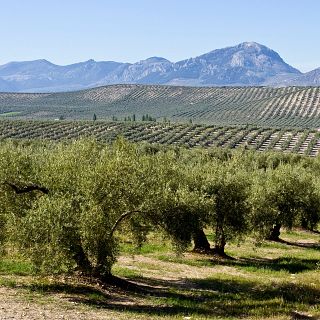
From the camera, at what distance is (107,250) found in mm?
26234

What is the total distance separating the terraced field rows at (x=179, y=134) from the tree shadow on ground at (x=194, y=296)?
12122 centimetres

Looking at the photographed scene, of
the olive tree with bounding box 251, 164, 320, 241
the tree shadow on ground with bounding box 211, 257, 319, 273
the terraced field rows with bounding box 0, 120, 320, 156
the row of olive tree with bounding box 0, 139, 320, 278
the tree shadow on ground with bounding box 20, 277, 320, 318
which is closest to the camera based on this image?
the row of olive tree with bounding box 0, 139, 320, 278

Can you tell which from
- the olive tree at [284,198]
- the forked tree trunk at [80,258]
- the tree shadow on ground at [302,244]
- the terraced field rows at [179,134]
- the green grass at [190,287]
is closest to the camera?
the green grass at [190,287]

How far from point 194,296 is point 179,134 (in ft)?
488

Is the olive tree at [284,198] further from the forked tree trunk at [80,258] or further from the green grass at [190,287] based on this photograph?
the forked tree trunk at [80,258]

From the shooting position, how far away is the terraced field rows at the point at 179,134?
161 m

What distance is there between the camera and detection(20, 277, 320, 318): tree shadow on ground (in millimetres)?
25172

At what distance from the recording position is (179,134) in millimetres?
176375

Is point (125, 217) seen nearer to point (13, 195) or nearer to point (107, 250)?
point (107, 250)

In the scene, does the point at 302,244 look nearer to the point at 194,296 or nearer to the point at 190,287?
the point at 190,287

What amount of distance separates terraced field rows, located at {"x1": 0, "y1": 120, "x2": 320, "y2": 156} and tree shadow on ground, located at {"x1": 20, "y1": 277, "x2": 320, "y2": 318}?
398ft

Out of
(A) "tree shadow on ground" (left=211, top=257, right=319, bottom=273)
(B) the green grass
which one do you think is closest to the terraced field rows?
(A) "tree shadow on ground" (left=211, top=257, right=319, bottom=273)

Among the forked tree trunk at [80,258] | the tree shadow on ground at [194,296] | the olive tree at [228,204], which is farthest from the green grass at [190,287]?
the olive tree at [228,204]

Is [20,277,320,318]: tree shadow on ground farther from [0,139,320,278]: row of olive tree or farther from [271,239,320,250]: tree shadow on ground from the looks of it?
[271,239,320,250]: tree shadow on ground
